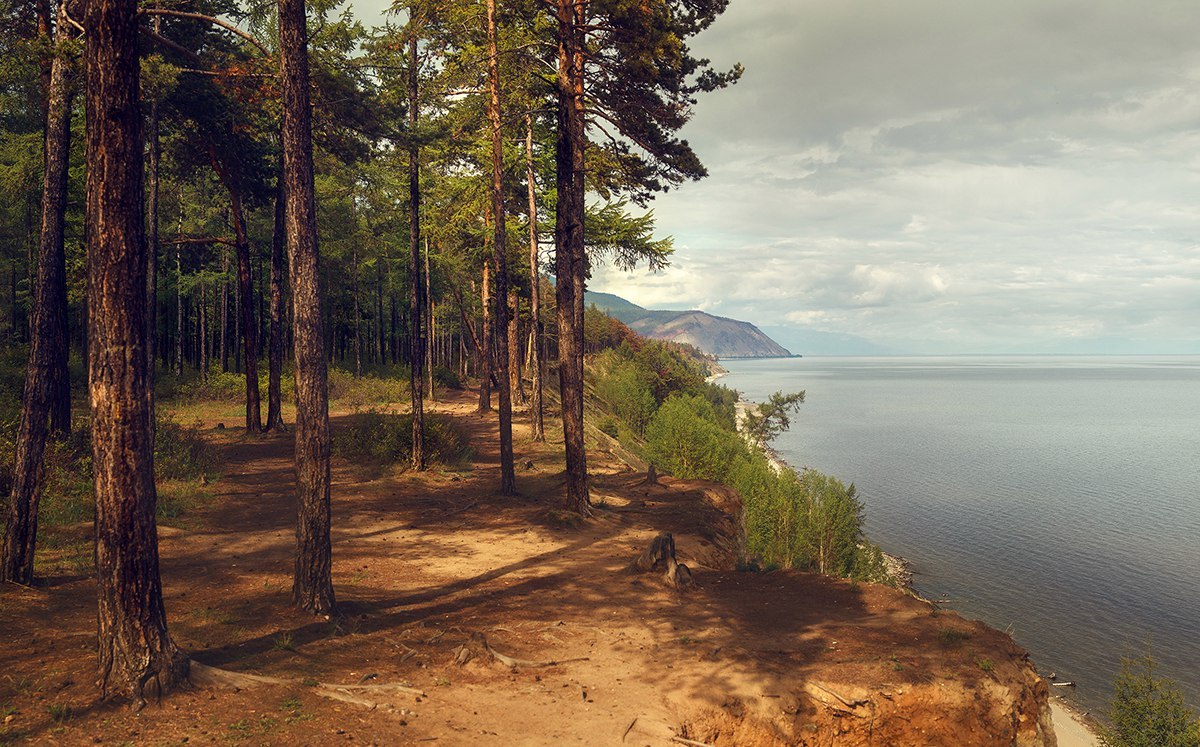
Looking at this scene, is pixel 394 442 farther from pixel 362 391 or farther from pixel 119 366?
pixel 362 391

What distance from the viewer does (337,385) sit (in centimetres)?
3869

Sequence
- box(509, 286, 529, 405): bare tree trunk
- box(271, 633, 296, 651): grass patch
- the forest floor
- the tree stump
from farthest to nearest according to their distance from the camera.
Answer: box(509, 286, 529, 405): bare tree trunk → the tree stump → box(271, 633, 296, 651): grass patch → the forest floor

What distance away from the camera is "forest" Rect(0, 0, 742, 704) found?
22.0 feet

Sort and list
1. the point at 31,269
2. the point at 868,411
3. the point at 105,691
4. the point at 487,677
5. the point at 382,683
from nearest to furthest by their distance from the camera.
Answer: the point at 105,691, the point at 382,683, the point at 487,677, the point at 31,269, the point at 868,411

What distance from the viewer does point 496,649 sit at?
920cm

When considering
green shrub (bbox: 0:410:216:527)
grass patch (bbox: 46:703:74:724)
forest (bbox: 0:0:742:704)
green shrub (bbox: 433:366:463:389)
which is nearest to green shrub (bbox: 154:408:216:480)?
green shrub (bbox: 0:410:216:527)

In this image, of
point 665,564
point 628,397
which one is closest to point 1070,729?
point 665,564

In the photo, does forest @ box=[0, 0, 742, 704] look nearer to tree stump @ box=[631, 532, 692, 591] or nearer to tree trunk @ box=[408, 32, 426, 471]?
tree trunk @ box=[408, 32, 426, 471]

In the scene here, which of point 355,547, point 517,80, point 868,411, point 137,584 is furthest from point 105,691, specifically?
point 868,411

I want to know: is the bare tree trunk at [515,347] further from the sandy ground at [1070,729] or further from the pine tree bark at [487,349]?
the sandy ground at [1070,729]

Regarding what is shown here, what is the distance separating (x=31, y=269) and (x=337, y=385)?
14516mm

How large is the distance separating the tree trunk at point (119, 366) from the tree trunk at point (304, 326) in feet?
7.73

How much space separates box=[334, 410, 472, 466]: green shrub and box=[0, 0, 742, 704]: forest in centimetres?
97

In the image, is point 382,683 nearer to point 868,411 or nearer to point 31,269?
point 31,269
